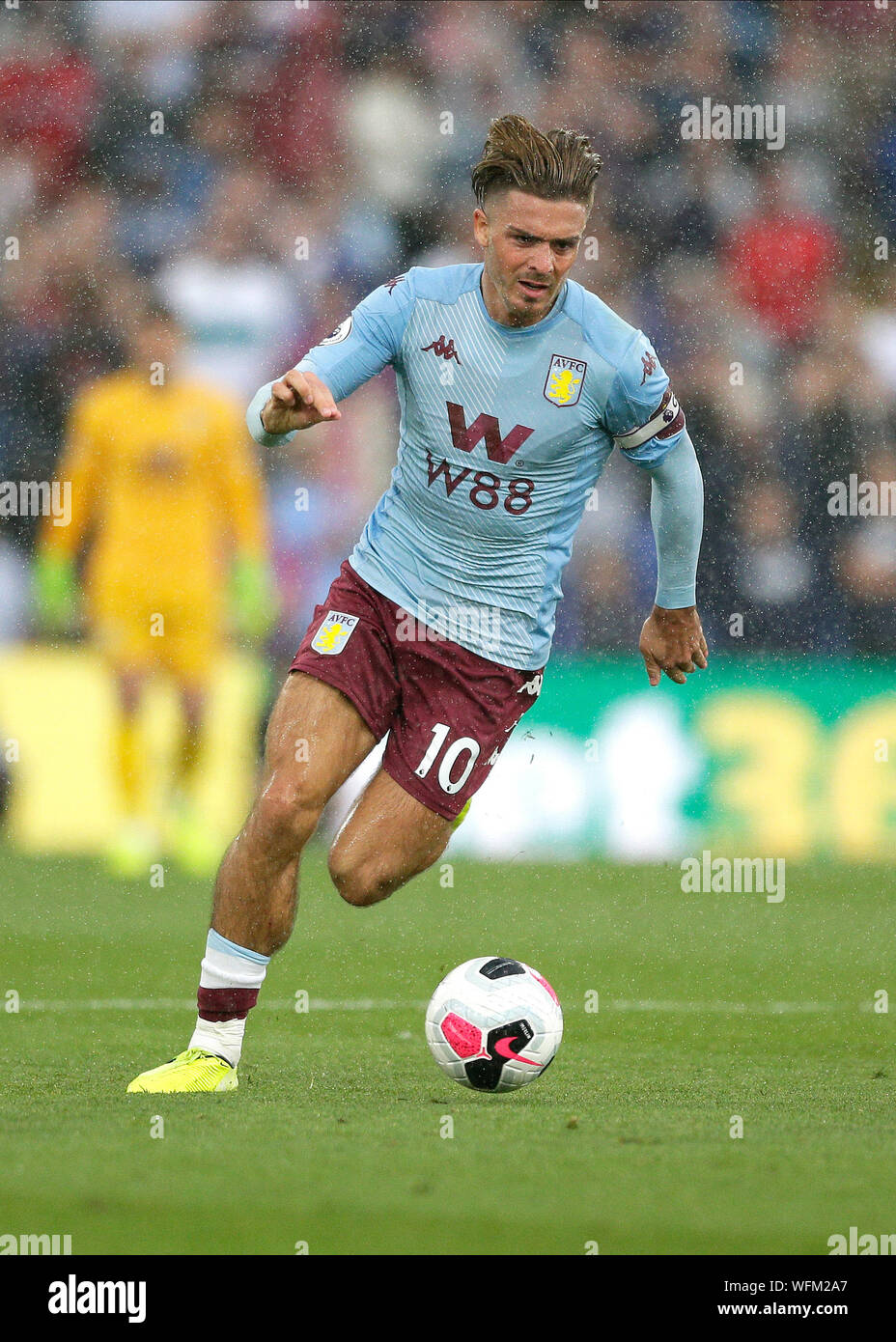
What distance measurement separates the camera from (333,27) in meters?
11.6

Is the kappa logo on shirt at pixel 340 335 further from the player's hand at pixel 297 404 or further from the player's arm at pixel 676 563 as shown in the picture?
the player's arm at pixel 676 563

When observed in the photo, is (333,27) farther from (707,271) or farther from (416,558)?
(416,558)

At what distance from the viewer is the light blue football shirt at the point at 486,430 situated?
4.93 metres

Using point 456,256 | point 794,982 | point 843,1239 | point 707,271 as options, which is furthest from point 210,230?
point 843,1239

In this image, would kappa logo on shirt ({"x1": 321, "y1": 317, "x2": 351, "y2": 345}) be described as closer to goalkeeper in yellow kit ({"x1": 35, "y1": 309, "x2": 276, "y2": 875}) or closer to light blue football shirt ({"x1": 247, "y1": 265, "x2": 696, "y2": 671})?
light blue football shirt ({"x1": 247, "y1": 265, "x2": 696, "y2": 671})

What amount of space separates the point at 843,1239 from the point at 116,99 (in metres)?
9.52

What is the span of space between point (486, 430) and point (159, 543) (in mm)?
5207

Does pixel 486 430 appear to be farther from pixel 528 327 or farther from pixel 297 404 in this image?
pixel 297 404

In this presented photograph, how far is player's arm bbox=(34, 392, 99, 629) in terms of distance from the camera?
9.78 m

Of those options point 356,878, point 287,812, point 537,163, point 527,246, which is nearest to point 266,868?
point 287,812

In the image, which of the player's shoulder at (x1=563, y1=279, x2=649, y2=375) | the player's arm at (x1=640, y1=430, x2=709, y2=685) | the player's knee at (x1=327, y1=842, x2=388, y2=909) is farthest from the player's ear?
the player's knee at (x1=327, y1=842, x2=388, y2=909)

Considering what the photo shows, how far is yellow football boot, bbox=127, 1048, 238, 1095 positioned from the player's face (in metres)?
1.96

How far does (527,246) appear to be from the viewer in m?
4.79

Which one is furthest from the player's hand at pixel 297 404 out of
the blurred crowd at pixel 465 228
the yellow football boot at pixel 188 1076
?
the blurred crowd at pixel 465 228
